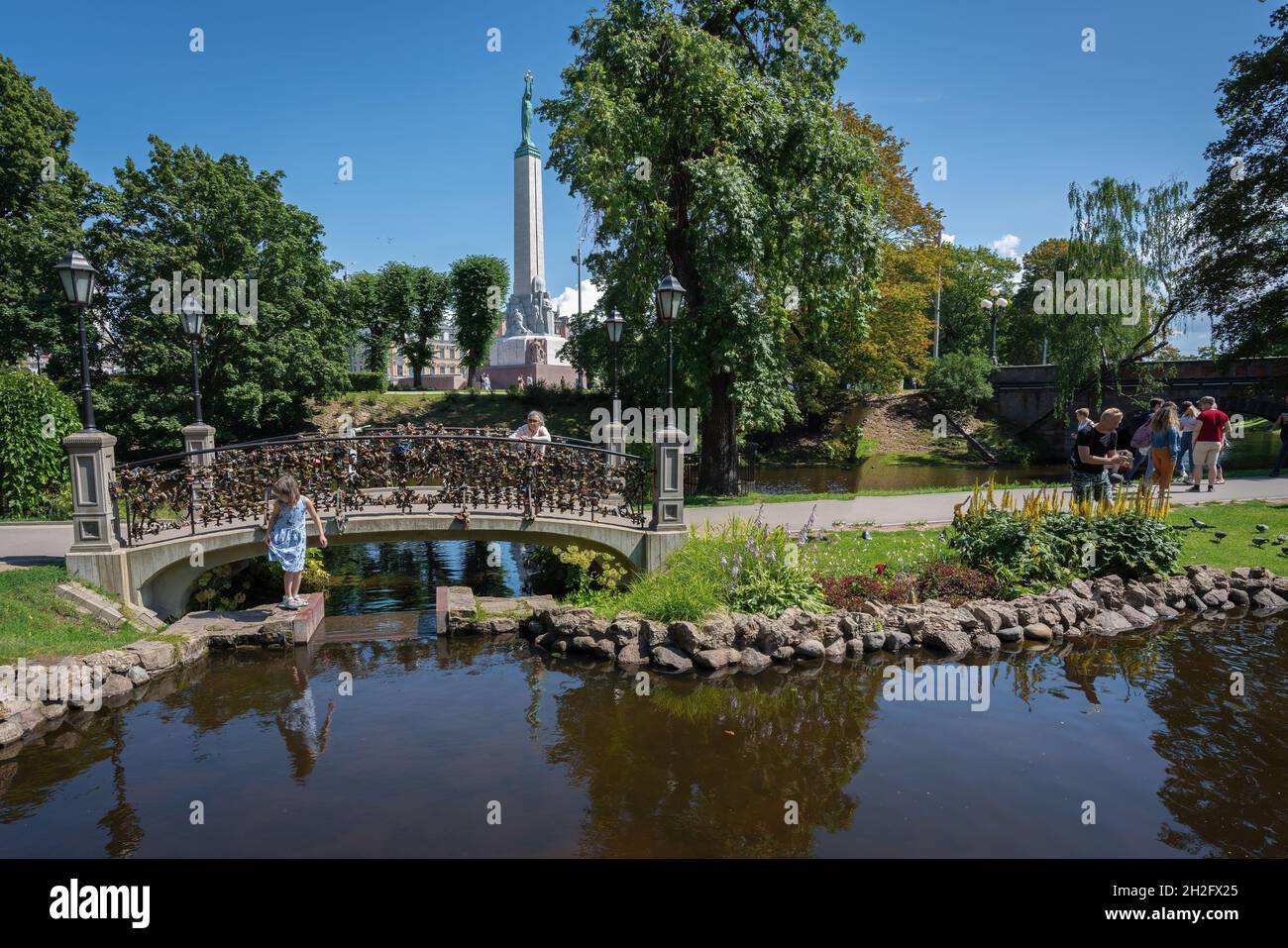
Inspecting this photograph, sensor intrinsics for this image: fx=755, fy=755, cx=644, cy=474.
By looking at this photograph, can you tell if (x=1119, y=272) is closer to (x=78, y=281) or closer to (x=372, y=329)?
(x=78, y=281)

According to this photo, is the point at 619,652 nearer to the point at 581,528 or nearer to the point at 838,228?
the point at 581,528

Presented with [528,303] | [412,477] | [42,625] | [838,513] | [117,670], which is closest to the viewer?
[117,670]

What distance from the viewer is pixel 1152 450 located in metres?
14.4

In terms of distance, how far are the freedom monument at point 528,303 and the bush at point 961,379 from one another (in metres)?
20.9

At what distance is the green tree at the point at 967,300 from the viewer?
53.5 metres

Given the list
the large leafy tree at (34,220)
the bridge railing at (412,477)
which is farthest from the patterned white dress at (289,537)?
the large leafy tree at (34,220)

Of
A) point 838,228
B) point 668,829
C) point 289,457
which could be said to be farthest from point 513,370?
point 668,829

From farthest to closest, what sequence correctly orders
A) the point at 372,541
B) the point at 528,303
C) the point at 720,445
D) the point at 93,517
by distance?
1. the point at 528,303
2. the point at 720,445
3. the point at 372,541
4. the point at 93,517

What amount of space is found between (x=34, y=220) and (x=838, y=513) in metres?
28.6

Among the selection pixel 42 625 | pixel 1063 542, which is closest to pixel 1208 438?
pixel 1063 542

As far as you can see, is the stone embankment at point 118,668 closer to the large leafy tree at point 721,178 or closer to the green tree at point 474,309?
Result: the large leafy tree at point 721,178

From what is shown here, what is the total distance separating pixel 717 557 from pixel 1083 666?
15.0 ft

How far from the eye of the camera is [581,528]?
11375mm

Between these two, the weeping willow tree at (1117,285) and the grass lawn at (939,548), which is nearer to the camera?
the grass lawn at (939,548)
